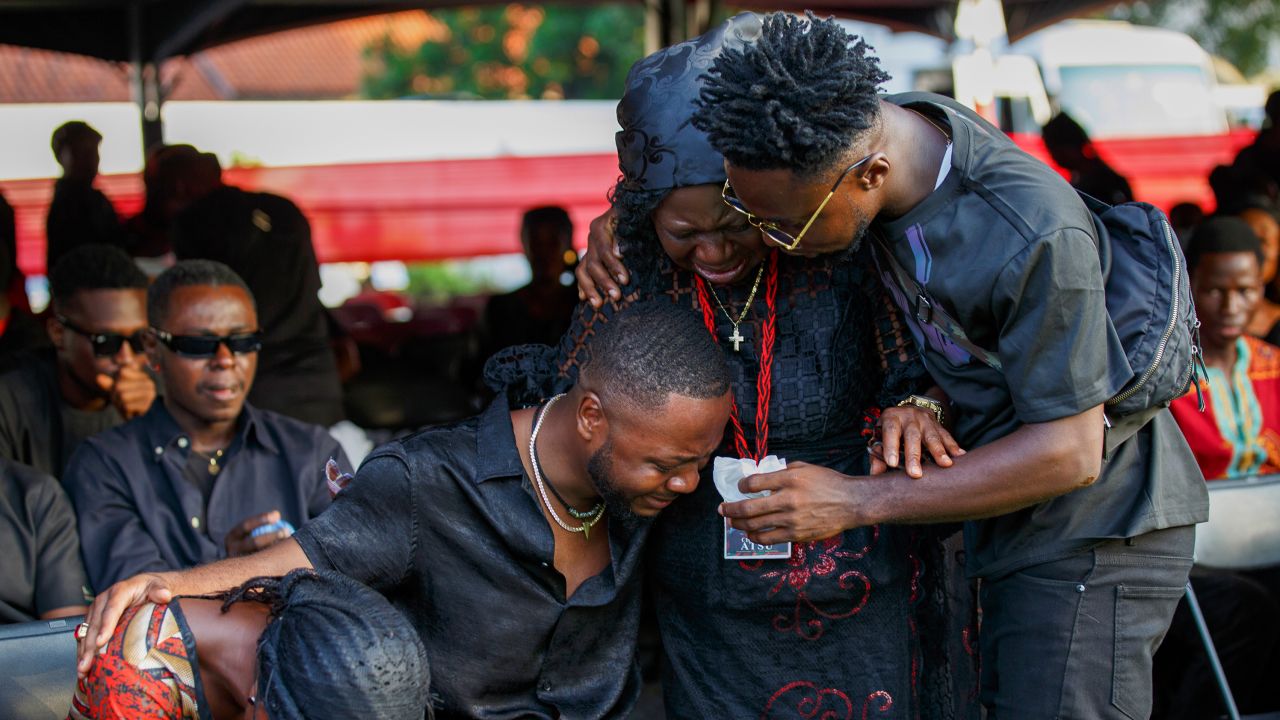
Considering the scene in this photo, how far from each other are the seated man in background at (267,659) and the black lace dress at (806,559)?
0.73 meters

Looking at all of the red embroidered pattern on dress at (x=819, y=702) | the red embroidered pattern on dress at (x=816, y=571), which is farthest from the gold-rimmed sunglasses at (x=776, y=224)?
the red embroidered pattern on dress at (x=819, y=702)

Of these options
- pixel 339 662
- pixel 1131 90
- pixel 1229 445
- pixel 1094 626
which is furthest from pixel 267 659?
pixel 1131 90

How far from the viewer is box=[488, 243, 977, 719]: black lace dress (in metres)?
2.50

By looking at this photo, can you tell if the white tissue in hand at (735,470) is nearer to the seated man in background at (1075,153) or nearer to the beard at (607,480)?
the beard at (607,480)

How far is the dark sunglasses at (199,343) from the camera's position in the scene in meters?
3.73

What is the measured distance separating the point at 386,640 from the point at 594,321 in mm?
878

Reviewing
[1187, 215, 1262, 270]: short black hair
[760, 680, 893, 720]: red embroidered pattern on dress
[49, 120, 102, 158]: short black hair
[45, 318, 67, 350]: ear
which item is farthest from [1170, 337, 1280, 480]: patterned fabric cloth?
[49, 120, 102, 158]: short black hair

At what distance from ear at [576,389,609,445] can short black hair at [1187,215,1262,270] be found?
129 inches

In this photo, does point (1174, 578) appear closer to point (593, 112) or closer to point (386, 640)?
point (386, 640)

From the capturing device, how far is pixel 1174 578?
238 centimetres

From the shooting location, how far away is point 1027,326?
2.02 m

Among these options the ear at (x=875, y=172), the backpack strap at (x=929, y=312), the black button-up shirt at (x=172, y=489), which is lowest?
the black button-up shirt at (x=172, y=489)

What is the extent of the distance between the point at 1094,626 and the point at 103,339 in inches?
131

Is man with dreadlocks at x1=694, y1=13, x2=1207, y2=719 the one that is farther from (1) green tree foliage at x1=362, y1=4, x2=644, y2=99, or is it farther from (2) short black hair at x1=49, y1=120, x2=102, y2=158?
(1) green tree foliage at x1=362, y1=4, x2=644, y2=99
